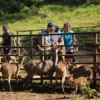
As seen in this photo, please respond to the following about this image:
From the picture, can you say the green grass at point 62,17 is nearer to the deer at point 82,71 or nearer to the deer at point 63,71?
the deer at point 82,71

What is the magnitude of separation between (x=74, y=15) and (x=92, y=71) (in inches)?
1263

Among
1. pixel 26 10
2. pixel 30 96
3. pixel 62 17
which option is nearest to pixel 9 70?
pixel 30 96

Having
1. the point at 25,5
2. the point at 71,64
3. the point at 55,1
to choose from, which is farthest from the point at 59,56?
the point at 55,1

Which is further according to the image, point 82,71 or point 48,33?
point 48,33

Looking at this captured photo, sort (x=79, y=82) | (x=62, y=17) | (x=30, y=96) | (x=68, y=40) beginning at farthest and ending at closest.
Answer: (x=62, y=17), (x=68, y=40), (x=30, y=96), (x=79, y=82)

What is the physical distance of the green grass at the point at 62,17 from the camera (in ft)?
123

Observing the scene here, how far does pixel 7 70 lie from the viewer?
36.3ft

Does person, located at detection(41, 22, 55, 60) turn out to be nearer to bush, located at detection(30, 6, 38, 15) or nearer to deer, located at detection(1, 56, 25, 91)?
deer, located at detection(1, 56, 25, 91)

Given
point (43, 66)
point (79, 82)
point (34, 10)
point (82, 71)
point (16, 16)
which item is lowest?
point (79, 82)

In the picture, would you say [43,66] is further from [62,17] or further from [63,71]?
[62,17]

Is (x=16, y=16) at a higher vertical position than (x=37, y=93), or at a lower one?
higher

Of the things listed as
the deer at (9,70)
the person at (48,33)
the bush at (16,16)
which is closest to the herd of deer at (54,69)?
the deer at (9,70)

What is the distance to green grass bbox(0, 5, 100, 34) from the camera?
123 feet

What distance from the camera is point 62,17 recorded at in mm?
41688
